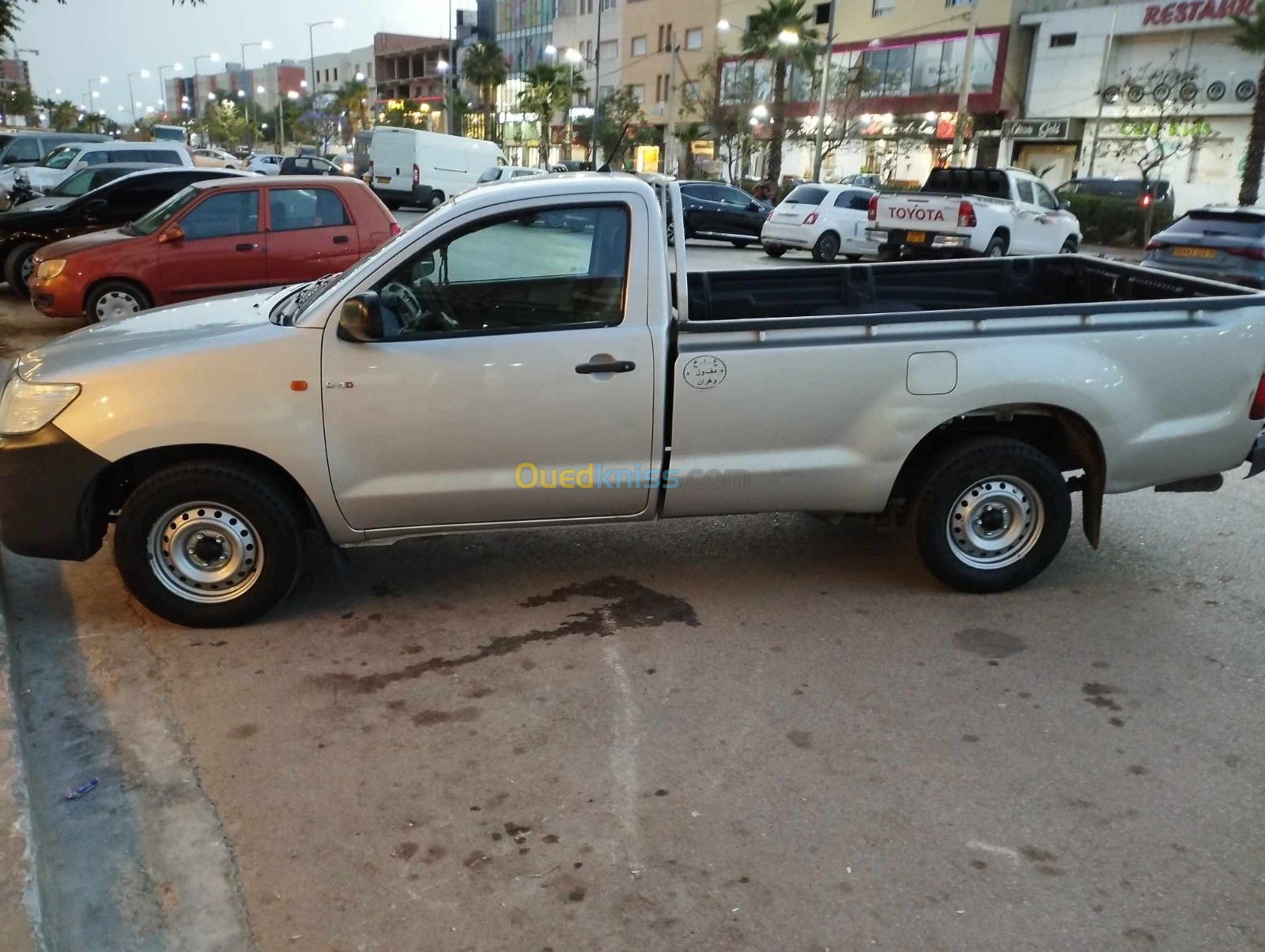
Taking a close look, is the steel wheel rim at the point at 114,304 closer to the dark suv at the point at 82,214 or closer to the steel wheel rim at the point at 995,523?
the dark suv at the point at 82,214

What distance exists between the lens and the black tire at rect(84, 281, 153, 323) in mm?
10844

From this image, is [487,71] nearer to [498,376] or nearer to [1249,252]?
[1249,252]

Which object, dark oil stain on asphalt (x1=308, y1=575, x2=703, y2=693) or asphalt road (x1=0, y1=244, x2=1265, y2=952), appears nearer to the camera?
asphalt road (x1=0, y1=244, x2=1265, y2=952)

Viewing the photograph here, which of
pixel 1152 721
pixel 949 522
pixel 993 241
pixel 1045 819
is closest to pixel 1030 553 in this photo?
pixel 949 522

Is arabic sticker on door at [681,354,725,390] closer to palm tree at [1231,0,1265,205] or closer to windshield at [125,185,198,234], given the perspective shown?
windshield at [125,185,198,234]

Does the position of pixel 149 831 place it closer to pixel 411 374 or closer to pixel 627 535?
pixel 411 374

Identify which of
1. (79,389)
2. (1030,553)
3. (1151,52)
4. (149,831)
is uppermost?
(1151,52)

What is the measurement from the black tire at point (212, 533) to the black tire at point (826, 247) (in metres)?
18.4

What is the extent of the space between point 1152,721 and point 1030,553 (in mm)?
1222

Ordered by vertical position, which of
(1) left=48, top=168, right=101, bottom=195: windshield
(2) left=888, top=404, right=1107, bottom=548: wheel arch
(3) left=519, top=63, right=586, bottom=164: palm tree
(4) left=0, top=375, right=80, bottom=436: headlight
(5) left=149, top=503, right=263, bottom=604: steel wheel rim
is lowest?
(5) left=149, top=503, right=263, bottom=604: steel wheel rim

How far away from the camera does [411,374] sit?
460 cm

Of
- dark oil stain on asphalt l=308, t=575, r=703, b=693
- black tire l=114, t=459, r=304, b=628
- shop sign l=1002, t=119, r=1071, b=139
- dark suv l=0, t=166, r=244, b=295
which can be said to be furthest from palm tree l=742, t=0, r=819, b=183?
black tire l=114, t=459, r=304, b=628

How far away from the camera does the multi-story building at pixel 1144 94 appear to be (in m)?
36.9

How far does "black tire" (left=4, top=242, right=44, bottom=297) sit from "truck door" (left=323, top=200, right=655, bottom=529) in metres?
11.4
